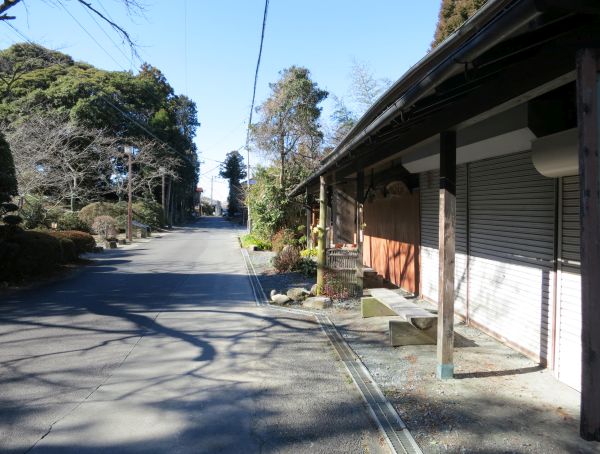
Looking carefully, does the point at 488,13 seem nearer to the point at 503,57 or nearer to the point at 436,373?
the point at 503,57

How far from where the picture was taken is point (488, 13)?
3.77 metres

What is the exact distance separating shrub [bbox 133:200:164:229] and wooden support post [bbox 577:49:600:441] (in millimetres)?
36735

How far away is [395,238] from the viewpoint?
11555mm

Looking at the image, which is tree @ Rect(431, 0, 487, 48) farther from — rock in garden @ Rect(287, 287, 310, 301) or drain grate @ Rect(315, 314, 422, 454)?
drain grate @ Rect(315, 314, 422, 454)

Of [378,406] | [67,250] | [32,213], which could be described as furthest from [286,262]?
[32,213]

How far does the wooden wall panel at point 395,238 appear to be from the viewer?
32.8ft

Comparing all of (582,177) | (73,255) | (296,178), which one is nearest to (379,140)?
(582,177)

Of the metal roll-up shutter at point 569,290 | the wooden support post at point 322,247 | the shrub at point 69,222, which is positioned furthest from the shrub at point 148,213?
the metal roll-up shutter at point 569,290

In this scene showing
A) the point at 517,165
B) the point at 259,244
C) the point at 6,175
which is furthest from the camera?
the point at 259,244

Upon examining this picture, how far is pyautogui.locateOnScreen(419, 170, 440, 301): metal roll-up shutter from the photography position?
8.64m

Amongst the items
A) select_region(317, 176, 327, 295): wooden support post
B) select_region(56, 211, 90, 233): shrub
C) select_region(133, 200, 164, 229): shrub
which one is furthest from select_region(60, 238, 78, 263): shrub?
select_region(133, 200, 164, 229): shrub

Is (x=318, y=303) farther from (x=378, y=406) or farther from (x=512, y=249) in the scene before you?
(x=378, y=406)

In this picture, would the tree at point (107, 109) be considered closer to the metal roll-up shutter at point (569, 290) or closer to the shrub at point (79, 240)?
the shrub at point (79, 240)

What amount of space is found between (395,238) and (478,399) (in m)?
7.38
